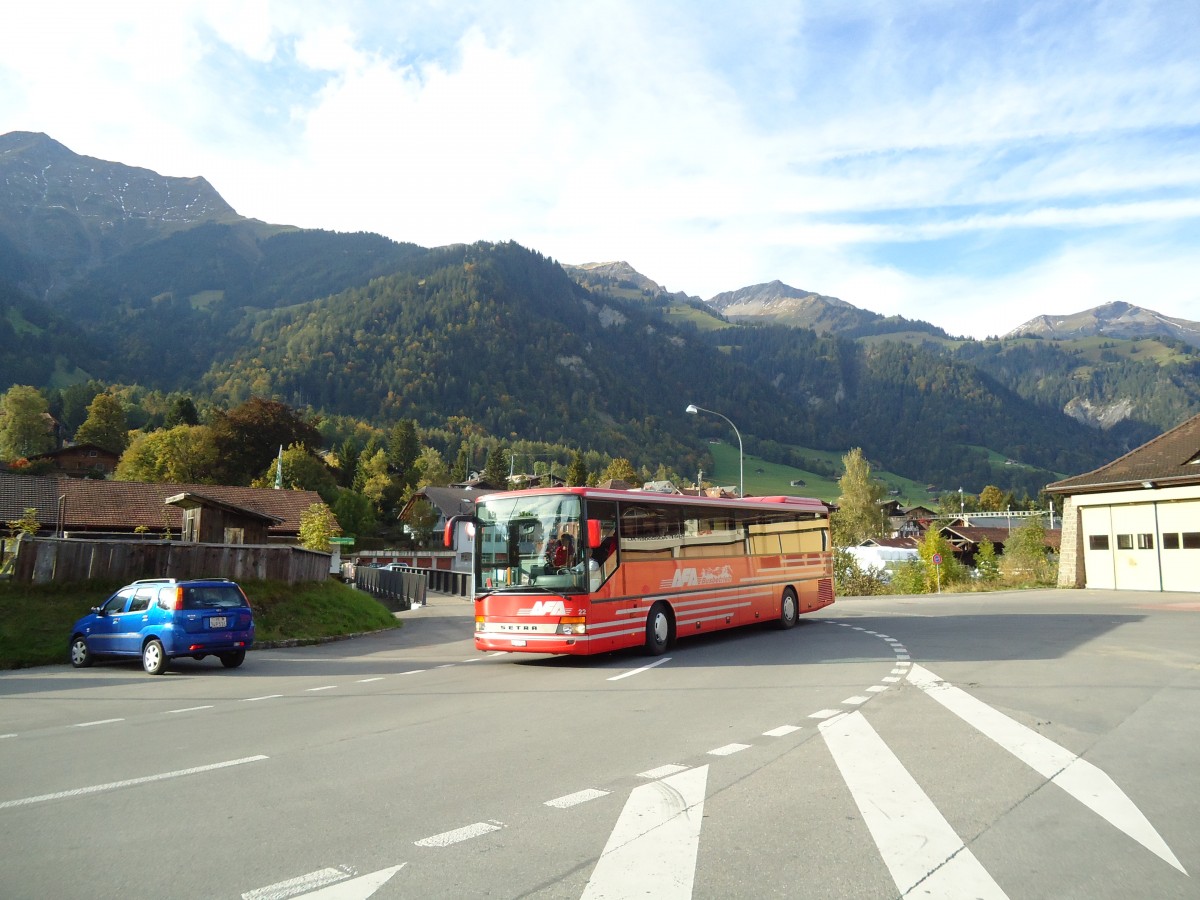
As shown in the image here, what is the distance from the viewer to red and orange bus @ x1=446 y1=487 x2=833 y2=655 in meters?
15.2

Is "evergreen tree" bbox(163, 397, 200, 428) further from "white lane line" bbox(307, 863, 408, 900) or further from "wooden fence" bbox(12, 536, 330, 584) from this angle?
"white lane line" bbox(307, 863, 408, 900)

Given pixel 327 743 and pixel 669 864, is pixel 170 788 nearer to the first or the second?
pixel 327 743

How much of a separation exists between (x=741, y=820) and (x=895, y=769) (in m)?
2.08

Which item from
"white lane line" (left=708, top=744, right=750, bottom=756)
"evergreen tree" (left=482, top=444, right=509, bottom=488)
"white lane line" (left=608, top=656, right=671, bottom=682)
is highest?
"evergreen tree" (left=482, top=444, right=509, bottom=488)

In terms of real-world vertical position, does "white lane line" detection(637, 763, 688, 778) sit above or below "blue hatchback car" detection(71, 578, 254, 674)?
below

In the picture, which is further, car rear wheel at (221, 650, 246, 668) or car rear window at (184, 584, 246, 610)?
car rear wheel at (221, 650, 246, 668)

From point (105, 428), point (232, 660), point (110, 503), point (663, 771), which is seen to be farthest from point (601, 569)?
point (105, 428)

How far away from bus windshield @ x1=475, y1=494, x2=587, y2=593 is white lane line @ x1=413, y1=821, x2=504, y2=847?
9.30m

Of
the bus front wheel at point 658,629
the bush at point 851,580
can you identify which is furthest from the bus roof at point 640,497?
the bush at point 851,580

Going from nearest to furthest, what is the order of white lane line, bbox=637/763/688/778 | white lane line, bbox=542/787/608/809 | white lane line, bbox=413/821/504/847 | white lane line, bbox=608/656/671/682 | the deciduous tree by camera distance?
white lane line, bbox=413/821/504/847 < white lane line, bbox=542/787/608/809 < white lane line, bbox=637/763/688/778 < white lane line, bbox=608/656/671/682 < the deciduous tree

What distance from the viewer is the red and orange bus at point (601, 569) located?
597 inches

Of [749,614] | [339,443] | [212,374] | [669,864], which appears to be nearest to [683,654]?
[749,614]

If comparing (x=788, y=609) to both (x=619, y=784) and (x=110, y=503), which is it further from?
(x=110, y=503)

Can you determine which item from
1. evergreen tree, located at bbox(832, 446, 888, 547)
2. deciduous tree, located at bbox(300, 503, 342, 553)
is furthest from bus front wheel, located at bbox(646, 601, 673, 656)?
evergreen tree, located at bbox(832, 446, 888, 547)
